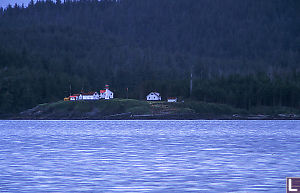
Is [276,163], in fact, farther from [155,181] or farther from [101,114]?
[101,114]

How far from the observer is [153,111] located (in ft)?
554

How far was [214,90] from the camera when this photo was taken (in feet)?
645

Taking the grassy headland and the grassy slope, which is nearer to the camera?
the grassy headland

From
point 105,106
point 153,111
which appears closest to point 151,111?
point 153,111

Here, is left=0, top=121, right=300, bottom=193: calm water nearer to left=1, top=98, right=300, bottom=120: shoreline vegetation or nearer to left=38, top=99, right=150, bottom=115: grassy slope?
left=1, top=98, right=300, bottom=120: shoreline vegetation

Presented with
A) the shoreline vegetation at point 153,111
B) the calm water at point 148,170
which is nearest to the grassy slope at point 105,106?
the shoreline vegetation at point 153,111

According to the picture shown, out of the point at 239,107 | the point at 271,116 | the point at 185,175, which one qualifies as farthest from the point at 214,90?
the point at 185,175

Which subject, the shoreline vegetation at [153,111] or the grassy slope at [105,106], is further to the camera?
the grassy slope at [105,106]

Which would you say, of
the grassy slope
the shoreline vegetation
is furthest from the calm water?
the grassy slope

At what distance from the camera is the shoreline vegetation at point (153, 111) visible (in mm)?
168875

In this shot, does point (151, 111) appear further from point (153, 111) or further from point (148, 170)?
point (148, 170)

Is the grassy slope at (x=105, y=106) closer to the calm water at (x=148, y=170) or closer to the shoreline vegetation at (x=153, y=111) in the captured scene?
the shoreline vegetation at (x=153, y=111)

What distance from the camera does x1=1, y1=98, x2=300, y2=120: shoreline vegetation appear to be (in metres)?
169

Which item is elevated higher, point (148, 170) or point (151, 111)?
point (151, 111)
